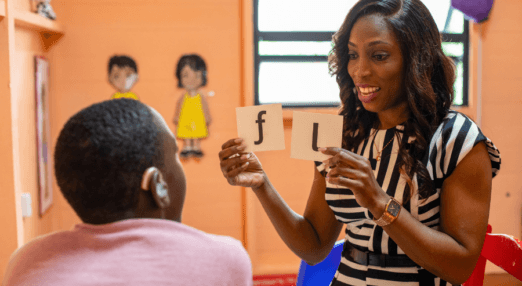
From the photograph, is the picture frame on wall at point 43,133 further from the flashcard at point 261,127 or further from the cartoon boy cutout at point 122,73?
the flashcard at point 261,127

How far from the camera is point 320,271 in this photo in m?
1.46

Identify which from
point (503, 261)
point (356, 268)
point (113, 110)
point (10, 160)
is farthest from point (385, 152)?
point (10, 160)

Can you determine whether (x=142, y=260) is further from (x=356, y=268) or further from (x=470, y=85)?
(x=470, y=85)

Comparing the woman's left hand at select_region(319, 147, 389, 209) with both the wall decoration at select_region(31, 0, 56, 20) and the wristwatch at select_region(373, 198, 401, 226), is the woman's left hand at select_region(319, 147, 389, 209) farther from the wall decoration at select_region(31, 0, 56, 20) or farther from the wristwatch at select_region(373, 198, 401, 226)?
the wall decoration at select_region(31, 0, 56, 20)

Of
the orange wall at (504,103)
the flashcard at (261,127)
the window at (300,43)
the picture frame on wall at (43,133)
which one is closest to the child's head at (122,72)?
the picture frame on wall at (43,133)

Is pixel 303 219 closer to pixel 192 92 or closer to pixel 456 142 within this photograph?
pixel 456 142

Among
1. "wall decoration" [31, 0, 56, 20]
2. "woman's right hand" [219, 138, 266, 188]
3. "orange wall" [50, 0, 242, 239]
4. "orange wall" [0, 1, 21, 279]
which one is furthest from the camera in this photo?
"orange wall" [50, 0, 242, 239]

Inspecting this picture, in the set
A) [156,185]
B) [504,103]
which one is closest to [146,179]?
[156,185]

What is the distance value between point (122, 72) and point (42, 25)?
1.91 feet

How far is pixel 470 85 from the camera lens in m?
3.10

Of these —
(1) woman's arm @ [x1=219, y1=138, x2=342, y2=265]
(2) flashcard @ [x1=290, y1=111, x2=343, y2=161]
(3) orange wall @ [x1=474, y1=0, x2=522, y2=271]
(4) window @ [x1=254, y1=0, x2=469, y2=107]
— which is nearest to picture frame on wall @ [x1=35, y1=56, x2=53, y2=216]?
(4) window @ [x1=254, y1=0, x2=469, y2=107]

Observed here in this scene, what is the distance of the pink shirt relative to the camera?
607mm

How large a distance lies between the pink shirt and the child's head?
2.31 m

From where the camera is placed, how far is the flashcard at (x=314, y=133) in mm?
1163
